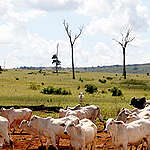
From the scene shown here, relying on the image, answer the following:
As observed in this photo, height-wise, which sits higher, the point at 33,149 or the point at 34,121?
the point at 34,121

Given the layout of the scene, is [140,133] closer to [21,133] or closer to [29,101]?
[21,133]

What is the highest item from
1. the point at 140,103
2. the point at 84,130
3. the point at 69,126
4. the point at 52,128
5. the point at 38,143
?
the point at 69,126

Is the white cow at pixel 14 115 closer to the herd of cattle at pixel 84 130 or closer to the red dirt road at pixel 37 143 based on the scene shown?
the red dirt road at pixel 37 143

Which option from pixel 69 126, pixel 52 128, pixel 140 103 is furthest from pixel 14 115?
pixel 140 103

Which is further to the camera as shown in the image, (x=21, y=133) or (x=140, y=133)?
(x=21, y=133)

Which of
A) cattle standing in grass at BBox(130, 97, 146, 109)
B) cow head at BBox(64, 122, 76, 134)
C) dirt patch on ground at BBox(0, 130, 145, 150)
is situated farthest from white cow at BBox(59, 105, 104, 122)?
cattle standing in grass at BBox(130, 97, 146, 109)

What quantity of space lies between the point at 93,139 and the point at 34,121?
245cm

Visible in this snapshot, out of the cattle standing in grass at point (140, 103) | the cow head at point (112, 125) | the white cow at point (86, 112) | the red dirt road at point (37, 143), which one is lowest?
the red dirt road at point (37, 143)

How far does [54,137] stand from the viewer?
12875 mm

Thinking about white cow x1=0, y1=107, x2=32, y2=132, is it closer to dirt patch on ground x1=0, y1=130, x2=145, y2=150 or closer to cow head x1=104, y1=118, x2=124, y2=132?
dirt patch on ground x1=0, y1=130, x2=145, y2=150

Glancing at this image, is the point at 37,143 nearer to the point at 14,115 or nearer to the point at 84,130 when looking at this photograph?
the point at 14,115

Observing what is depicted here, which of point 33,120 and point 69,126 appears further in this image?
point 33,120

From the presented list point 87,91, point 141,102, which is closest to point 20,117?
point 141,102

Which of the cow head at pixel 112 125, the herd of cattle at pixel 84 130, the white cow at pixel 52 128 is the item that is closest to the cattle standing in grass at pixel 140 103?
the herd of cattle at pixel 84 130
